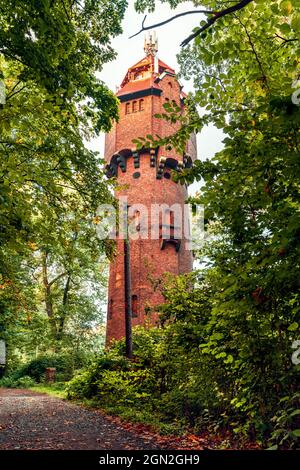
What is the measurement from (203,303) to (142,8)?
19.2 feet

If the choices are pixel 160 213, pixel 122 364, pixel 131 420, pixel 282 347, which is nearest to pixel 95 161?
pixel 282 347

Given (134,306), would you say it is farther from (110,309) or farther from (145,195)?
(145,195)

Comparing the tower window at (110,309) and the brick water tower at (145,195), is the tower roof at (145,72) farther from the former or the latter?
the tower window at (110,309)

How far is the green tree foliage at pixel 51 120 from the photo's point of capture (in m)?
4.24

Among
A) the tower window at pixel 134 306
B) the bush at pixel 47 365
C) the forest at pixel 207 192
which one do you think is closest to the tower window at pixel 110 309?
the tower window at pixel 134 306

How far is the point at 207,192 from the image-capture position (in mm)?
2996

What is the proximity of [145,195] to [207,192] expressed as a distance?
18878 mm

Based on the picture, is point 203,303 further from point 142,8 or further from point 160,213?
point 160,213

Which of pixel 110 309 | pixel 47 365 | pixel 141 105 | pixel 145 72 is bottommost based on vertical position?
pixel 47 365

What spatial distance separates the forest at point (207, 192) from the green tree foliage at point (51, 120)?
1.1 inches

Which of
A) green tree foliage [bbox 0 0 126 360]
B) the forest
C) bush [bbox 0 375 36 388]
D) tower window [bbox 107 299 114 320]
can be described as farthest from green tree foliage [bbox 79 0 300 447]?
bush [bbox 0 375 36 388]

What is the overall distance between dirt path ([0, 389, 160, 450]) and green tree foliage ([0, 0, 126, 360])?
7.39 ft

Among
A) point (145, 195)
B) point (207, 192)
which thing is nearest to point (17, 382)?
point (145, 195)

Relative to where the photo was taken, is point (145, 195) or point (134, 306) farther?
point (145, 195)
